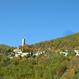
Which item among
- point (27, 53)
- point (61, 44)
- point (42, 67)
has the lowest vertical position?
point (42, 67)

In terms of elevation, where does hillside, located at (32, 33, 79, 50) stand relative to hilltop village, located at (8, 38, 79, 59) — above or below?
above

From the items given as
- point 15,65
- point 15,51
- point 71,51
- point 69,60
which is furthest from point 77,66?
point 15,51

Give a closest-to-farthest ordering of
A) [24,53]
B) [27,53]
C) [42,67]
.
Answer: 1. [42,67]
2. [27,53]
3. [24,53]

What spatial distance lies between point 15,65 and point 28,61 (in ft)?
4.31

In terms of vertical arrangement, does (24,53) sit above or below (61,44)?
below

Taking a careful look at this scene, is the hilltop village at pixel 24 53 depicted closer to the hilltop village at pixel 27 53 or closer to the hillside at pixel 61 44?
the hilltop village at pixel 27 53

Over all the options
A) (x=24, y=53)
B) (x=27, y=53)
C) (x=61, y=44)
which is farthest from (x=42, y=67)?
(x=61, y=44)

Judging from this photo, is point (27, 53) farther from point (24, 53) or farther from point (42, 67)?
point (42, 67)

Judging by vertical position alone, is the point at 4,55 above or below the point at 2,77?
above

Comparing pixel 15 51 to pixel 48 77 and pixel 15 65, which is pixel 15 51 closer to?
pixel 15 65

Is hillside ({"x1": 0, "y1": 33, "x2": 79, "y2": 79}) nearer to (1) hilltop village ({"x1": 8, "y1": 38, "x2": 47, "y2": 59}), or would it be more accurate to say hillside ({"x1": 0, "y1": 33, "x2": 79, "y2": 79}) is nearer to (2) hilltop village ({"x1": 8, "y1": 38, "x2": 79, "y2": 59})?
(2) hilltop village ({"x1": 8, "y1": 38, "x2": 79, "y2": 59})

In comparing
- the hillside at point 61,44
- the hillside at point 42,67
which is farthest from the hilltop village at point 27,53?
the hillside at point 61,44

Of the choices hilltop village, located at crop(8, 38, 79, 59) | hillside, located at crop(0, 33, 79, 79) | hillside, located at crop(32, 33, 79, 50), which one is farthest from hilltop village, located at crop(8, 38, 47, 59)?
hillside, located at crop(32, 33, 79, 50)

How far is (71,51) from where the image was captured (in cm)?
2914
